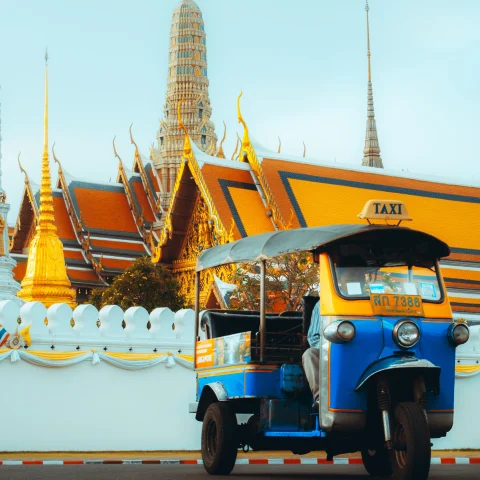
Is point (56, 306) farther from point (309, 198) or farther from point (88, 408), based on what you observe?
point (309, 198)

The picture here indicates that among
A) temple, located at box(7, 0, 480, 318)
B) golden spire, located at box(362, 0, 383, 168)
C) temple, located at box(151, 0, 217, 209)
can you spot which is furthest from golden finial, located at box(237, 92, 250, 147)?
golden spire, located at box(362, 0, 383, 168)

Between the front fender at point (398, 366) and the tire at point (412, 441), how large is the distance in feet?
0.69

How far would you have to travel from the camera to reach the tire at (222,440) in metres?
8.67

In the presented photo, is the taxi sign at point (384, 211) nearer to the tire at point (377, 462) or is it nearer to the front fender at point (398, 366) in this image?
the front fender at point (398, 366)

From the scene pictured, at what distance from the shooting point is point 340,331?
7.56 m

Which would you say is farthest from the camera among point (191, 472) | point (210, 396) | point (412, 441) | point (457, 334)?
point (210, 396)

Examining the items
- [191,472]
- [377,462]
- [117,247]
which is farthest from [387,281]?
[117,247]

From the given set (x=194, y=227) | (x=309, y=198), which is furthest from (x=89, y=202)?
(x=309, y=198)

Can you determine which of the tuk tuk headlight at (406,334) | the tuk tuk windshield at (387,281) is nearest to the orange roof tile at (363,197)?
the tuk tuk windshield at (387,281)

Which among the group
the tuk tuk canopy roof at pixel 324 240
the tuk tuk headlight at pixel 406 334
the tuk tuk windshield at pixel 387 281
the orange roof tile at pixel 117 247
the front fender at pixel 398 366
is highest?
the orange roof tile at pixel 117 247

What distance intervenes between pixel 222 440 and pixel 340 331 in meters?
1.52

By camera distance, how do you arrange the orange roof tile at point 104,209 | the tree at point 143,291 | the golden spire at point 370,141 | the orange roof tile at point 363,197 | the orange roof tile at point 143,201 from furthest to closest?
the golden spire at point 370,141 → the orange roof tile at point 143,201 → the orange roof tile at point 104,209 → the orange roof tile at point 363,197 → the tree at point 143,291

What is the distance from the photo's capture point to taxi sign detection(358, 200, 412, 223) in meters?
8.04

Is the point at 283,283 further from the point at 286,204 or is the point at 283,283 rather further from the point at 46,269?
the point at 46,269
